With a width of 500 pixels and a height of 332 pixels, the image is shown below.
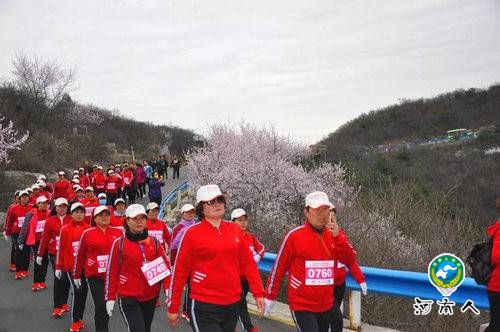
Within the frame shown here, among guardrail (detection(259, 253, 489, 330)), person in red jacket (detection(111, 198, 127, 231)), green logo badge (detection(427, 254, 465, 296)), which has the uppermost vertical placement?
person in red jacket (detection(111, 198, 127, 231))

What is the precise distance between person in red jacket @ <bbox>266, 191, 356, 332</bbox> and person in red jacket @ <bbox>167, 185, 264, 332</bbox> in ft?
2.07

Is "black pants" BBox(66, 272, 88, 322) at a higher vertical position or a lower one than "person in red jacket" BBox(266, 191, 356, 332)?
lower

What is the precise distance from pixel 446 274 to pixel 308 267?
2.04m

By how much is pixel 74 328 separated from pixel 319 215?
15.9ft

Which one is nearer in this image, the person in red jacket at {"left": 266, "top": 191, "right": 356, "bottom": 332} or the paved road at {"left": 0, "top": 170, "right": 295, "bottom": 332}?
the person in red jacket at {"left": 266, "top": 191, "right": 356, "bottom": 332}

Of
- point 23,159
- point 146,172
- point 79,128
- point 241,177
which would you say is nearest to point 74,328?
point 241,177

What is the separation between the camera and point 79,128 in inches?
2223

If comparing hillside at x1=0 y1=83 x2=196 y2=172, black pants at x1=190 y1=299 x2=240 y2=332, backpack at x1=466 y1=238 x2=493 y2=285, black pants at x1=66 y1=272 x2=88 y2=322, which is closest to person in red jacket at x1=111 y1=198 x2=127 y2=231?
black pants at x1=66 y1=272 x2=88 y2=322

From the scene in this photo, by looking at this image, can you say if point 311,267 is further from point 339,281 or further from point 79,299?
point 79,299

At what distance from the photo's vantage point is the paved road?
26.0ft

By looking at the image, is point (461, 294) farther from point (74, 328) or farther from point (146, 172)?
point (146, 172)

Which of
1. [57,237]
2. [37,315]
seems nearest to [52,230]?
[57,237]

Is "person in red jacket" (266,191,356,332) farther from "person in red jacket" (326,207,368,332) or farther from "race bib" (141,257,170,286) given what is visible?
"race bib" (141,257,170,286)

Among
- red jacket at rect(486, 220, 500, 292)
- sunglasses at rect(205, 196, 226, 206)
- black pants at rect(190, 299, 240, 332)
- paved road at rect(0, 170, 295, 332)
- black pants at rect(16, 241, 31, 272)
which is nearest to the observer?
red jacket at rect(486, 220, 500, 292)
